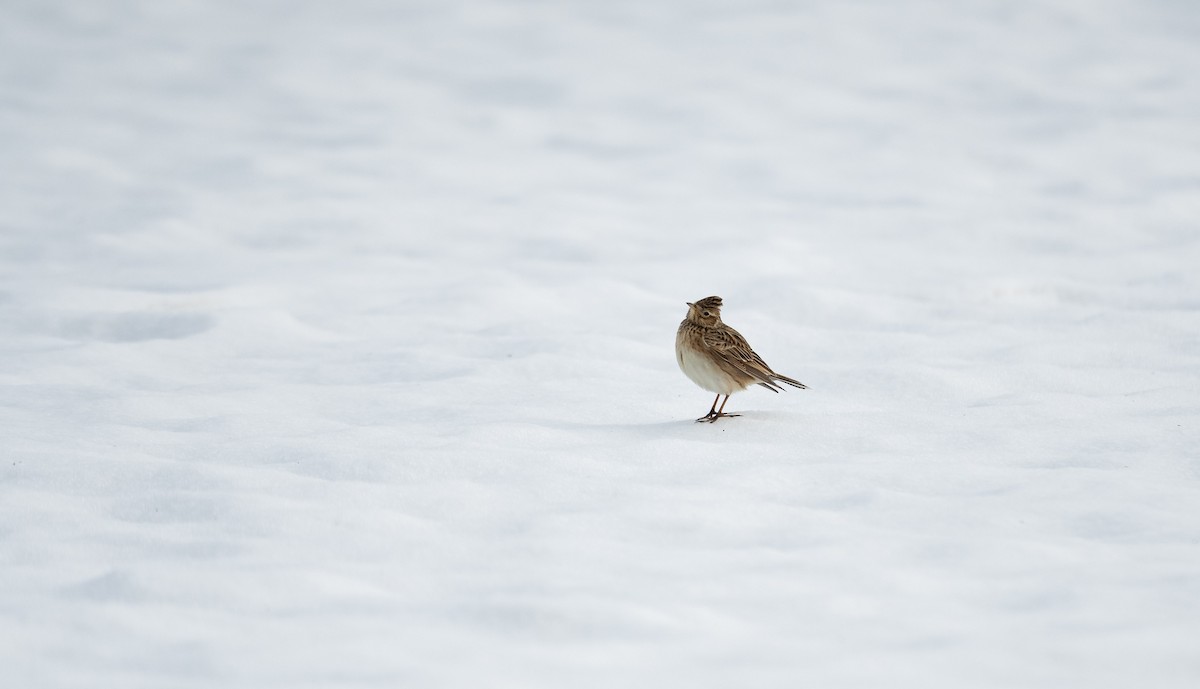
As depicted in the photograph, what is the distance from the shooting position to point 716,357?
5410mm

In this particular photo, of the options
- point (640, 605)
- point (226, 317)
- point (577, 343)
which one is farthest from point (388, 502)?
point (226, 317)

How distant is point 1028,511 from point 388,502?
2.21 meters

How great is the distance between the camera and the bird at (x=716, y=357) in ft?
17.8

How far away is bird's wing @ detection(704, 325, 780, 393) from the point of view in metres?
5.40

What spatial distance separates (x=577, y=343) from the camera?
7.26 meters

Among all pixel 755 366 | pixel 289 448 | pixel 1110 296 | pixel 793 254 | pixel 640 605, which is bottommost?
pixel 640 605

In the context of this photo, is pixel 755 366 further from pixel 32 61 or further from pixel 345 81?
pixel 32 61

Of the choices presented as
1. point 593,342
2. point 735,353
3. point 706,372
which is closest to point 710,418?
point 706,372

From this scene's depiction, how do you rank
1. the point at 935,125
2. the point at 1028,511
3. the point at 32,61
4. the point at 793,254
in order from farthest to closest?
the point at 32,61, the point at 935,125, the point at 793,254, the point at 1028,511

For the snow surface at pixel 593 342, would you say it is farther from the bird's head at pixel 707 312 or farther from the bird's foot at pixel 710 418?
the bird's head at pixel 707 312

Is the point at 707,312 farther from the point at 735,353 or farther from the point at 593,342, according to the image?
the point at 593,342

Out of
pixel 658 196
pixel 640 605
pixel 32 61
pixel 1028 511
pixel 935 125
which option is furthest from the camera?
pixel 32 61

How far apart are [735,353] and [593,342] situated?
1995mm

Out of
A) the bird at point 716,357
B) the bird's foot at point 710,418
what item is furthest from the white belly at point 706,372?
the bird's foot at point 710,418
